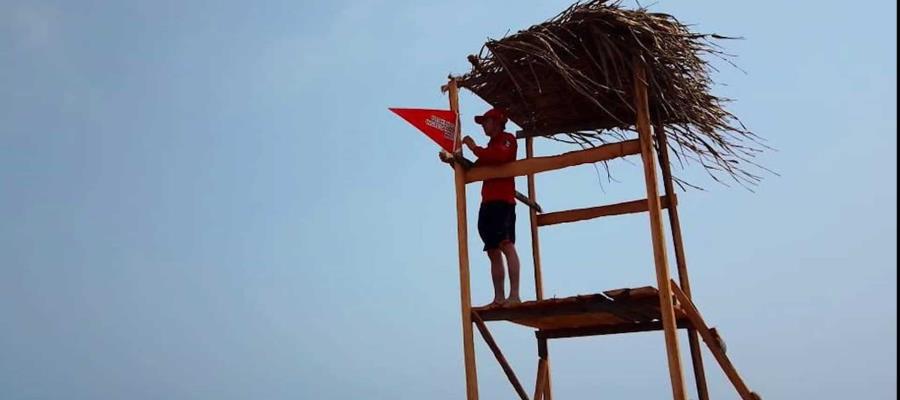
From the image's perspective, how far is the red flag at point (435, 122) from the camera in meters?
7.41

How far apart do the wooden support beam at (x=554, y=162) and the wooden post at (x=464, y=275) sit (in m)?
0.12

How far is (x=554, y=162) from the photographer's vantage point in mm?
7309

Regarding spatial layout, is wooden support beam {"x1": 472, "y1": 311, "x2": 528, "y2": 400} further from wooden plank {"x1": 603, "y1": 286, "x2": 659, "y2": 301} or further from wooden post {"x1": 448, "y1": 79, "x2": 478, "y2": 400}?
wooden plank {"x1": 603, "y1": 286, "x2": 659, "y2": 301}

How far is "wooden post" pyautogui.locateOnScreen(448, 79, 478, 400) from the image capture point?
283 inches

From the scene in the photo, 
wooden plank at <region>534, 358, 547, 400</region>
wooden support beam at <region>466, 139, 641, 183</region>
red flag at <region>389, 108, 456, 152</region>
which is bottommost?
wooden plank at <region>534, 358, 547, 400</region>

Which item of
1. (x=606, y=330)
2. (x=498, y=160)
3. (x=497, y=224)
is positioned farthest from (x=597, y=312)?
(x=498, y=160)

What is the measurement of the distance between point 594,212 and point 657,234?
5.28 feet

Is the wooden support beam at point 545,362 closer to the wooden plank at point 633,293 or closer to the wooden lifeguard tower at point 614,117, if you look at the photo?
the wooden lifeguard tower at point 614,117

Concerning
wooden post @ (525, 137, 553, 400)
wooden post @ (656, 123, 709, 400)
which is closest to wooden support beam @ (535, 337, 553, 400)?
wooden post @ (525, 137, 553, 400)

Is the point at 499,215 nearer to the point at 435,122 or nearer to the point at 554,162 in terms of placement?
the point at 554,162

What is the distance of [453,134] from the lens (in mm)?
7645

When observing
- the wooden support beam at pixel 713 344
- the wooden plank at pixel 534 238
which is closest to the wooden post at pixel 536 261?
the wooden plank at pixel 534 238

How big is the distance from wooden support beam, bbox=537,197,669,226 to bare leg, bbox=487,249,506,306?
46.8 inches

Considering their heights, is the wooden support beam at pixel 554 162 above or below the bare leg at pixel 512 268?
above
